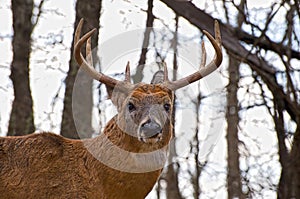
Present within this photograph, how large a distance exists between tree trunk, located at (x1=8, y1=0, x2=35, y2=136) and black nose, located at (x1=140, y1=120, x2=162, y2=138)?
5155mm

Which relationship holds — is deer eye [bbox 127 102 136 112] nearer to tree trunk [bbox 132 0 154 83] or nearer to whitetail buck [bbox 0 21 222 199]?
whitetail buck [bbox 0 21 222 199]

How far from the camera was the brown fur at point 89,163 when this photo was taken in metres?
7.97

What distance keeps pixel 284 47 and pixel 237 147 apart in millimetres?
4743

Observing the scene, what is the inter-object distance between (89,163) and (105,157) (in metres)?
0.18

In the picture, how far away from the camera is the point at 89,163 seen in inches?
324

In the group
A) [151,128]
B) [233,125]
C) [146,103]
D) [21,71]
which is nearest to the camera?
[151,128]

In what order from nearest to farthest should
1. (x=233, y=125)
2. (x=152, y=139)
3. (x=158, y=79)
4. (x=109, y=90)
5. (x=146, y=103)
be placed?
(x=152, y=139) < (x=146, y=103) < (x=109, y=90) < (x=158, y=79) < (x=233, y=125)

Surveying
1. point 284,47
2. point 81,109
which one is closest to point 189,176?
point 81,109

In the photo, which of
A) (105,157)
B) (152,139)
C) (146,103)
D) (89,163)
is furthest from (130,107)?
(89,163)

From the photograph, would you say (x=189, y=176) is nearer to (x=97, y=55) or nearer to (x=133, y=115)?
(x=97, y=55)

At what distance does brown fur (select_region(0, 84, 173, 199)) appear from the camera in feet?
26.2

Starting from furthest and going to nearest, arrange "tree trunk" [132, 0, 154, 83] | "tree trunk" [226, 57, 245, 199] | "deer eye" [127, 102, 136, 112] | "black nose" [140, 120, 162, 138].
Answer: "tree trunk" [226, 57, 245, 199] → "tree trunk" [132, 0, 154, 83] → "deer eye" [127, 102, 136, 112] → "black nose" [140, 120, 162, 138]

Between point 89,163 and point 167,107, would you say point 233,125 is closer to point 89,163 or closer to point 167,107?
point 167,107

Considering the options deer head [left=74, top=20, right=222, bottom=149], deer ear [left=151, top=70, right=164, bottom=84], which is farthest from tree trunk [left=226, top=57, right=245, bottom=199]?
deer head [left=74, top=20, right=222, bottom=149]
